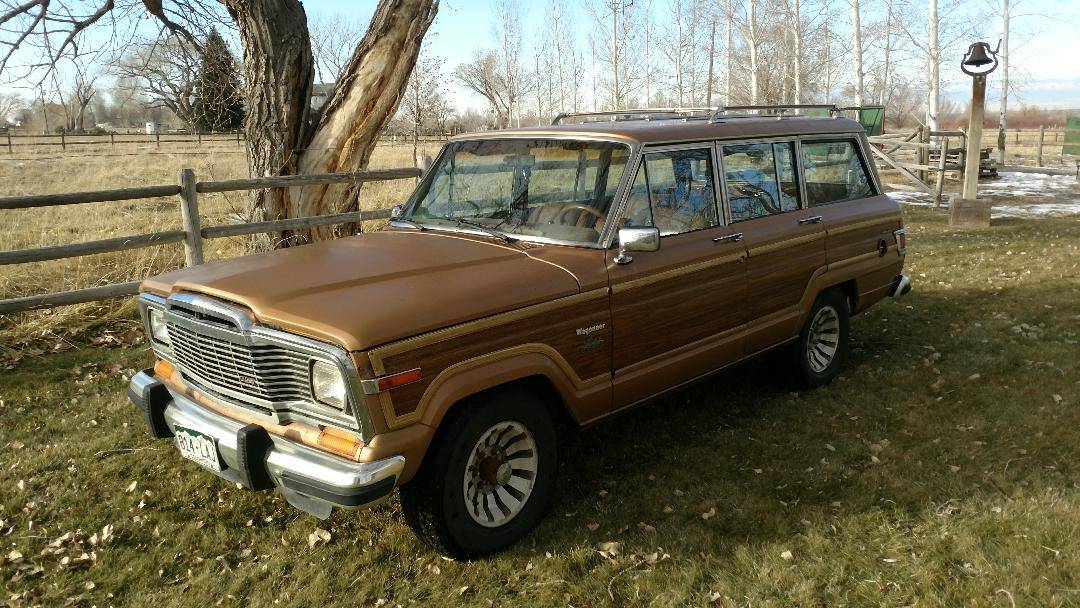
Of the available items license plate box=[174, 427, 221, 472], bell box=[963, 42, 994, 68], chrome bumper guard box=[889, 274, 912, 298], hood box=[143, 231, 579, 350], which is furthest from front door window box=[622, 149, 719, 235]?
bell box=[963, 42, 994, 68]

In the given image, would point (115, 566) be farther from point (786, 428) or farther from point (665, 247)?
point (786, 428)

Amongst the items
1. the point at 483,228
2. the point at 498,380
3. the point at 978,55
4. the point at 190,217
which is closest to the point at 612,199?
the point at 483,228

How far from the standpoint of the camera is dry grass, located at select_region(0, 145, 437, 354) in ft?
24.0

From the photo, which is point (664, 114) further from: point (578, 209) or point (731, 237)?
point (578, 209)

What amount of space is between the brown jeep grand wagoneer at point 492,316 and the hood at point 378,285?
13 millimetres

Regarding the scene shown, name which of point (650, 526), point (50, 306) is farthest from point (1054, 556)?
point (50, 306)

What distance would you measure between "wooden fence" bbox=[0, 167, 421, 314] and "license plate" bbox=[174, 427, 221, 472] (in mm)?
2985

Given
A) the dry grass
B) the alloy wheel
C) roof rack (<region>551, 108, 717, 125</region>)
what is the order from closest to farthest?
the alloy wheel → roof rack (<region>551, 108, 717, 125</region>) → the dry grass

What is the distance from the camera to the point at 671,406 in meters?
5.57

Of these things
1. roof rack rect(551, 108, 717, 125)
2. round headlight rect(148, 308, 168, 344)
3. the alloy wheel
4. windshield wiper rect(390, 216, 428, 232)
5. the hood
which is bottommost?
the alloy wheel

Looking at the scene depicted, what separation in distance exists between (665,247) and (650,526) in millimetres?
1508

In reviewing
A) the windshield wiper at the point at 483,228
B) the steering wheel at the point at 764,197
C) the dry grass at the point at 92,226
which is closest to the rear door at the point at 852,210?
the steering wheel at the point at 764,197

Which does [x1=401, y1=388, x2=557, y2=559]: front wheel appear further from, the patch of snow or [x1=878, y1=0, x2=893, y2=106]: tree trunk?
[x1=878, y1=0, x2=893, y2=106]: tree trunk

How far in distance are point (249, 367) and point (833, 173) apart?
442cm
